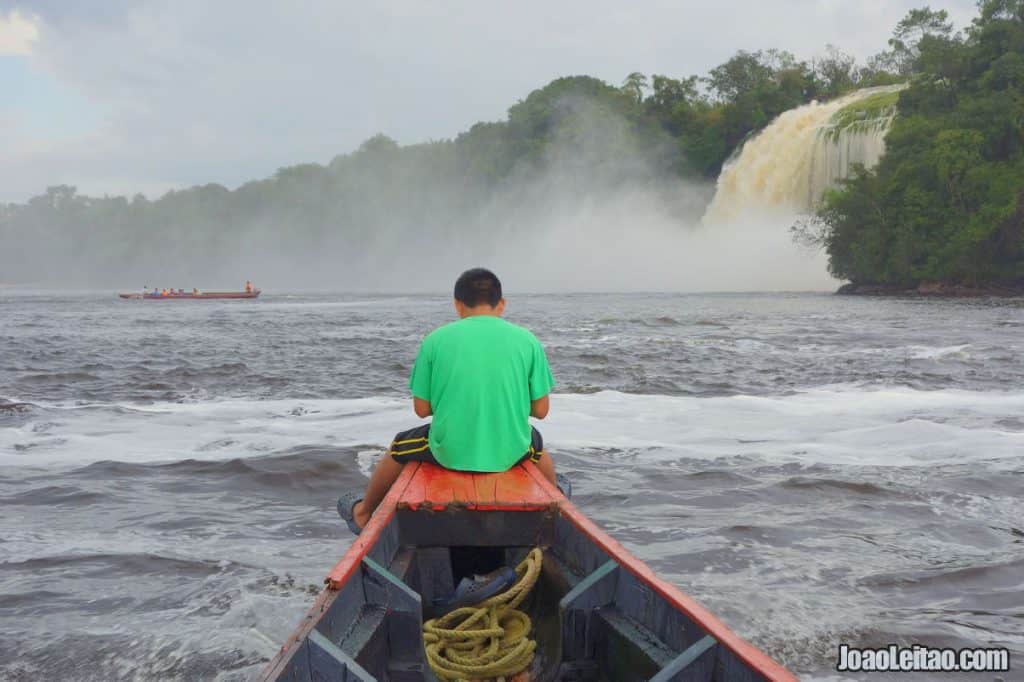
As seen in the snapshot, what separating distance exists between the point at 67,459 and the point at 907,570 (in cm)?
743

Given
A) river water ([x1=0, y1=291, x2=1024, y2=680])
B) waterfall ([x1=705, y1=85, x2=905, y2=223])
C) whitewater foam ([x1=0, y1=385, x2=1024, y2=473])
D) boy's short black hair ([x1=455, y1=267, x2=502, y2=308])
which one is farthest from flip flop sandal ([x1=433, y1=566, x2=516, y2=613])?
waterfall ([x1=705, y1=85, x2=905, y2=223])

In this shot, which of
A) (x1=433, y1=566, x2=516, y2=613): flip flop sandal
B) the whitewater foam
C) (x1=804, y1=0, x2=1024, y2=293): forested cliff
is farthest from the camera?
(x1=804, y1=0, x2=1024, y2=293): forested cliff

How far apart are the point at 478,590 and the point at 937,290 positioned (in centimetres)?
4389

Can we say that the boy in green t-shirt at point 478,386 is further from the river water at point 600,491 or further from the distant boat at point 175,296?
the distant boat at point 175,296

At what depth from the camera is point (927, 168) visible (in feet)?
134

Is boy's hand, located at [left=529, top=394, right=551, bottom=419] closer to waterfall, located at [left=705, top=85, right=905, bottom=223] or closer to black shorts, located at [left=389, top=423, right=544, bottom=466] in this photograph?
black shorts, located at [left=389, top=423, right=544, bottom=466]

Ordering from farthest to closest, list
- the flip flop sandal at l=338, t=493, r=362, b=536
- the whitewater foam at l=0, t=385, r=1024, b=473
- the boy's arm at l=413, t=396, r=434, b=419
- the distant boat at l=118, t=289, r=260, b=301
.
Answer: the distant boat at l=118, t=289, r=260, b=301, the whitewater foam at l=0, t=385, r=1024, b=473, the flip flop sandal at l=338, t=493, r=362, b=536, the boy's arm at l=413, t=396, r=434, b=419

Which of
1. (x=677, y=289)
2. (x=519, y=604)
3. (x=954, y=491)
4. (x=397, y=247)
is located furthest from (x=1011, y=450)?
(x=397, y=247)

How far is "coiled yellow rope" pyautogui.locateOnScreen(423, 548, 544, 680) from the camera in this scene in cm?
319

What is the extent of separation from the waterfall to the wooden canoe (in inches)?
1712

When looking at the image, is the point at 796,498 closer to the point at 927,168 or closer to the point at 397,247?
the point at 927,168

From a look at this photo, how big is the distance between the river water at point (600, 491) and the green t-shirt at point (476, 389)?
1360 millimetres

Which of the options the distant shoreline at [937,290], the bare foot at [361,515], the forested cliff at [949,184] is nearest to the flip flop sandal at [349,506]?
the bare foot at [361,515]

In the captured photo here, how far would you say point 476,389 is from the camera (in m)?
4.23
